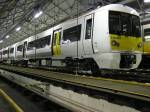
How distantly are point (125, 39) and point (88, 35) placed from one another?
1514 millimetres

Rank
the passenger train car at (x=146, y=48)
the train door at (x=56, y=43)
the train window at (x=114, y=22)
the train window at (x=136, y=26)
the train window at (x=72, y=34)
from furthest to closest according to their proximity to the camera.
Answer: the train door at (x=56, y=43) < the passenger train car at (x=146, y=48) < the train window at (x=72, y=34) < the train window at (x=136, y=26) < the train window at (x=114, y=22)

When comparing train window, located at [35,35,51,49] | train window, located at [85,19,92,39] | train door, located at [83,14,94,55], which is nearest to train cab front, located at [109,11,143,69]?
train door, located at [83,14,94,55]

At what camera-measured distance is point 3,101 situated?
29.0ft

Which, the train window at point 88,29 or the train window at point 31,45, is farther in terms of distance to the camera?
the train window at point 31,45

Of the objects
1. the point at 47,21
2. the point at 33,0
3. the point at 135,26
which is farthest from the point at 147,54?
the point at 47,21

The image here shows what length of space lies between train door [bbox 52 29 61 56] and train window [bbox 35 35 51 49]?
0.95 metres

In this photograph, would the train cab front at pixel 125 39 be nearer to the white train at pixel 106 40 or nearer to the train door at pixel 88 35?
the white train at pixel 106 40

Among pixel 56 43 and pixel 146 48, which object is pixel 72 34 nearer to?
pixel 56 43

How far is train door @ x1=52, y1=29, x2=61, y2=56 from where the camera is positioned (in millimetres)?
13872

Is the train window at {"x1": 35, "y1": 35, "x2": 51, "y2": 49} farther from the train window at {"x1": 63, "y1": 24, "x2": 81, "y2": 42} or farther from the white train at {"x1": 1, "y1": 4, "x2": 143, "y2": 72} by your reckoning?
the white train at {"x1": 1, "y1": 4, "x2": 143, "y2": 72}

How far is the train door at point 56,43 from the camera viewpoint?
13872 mm

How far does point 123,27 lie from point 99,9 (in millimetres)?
1154

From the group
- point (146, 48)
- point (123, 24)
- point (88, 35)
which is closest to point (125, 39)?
point (123, 24)

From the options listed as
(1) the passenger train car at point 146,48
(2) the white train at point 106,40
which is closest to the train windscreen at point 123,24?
(2) the white train at point 106,40
